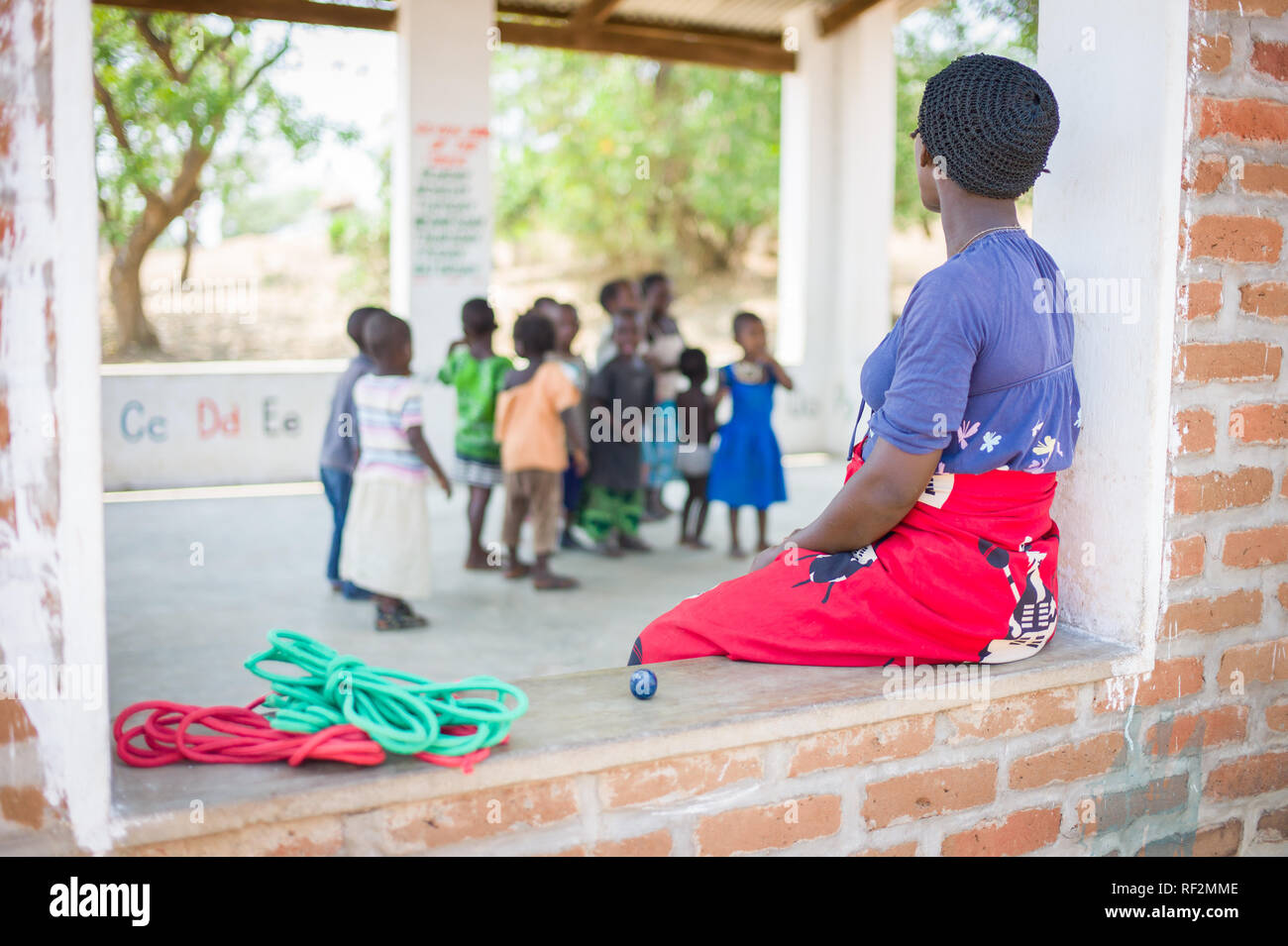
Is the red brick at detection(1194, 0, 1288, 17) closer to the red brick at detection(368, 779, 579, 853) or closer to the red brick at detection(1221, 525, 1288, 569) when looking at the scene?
the red brick at detection(1221, 525, 1288, 569)

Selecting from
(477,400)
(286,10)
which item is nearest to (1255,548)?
(477,400)

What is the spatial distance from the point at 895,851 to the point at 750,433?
4186mm

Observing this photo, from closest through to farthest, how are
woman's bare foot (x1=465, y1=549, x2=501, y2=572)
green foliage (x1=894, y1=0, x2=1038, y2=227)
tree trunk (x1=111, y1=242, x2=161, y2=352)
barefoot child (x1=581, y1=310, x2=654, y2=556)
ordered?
Answer: woman's bare foot (x1=465, y1=549, x2=501, y2=572) → barefoot child (x1=581, y1=310, x2=654, y2=556) → green foliage (x1=894, y1=0, x2=1038, y2=227) → tree trunk (x1=111, y1=242, x2=161, y2=352)

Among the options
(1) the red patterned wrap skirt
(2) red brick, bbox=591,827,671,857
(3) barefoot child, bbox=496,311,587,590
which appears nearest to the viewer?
(2) red brick, bbox=591,827,671,857

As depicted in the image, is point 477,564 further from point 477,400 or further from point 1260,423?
point 1260,423

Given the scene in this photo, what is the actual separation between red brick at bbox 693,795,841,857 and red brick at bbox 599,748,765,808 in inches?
2.5

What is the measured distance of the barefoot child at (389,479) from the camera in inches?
193

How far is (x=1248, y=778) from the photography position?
105 inches

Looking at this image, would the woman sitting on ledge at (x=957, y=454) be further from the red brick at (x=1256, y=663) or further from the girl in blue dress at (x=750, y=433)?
the girl in blue dress at (x=750, y=433)

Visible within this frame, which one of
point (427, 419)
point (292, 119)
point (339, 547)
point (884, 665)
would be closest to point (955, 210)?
point (884, 665)

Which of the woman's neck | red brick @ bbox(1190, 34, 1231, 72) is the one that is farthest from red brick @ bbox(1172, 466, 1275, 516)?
red brick @ bbox(1190, 34, 1231, 72)

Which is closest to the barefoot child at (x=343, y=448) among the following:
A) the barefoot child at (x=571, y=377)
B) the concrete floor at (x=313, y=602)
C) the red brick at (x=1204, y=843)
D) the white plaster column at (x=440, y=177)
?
the concrete floor at (x=313, y=602)

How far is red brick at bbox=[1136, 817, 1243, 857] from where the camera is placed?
99.9 inches
